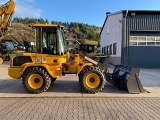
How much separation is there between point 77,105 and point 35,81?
268cm

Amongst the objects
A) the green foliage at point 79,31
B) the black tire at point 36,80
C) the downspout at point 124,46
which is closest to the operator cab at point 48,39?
the black tire at point 36,80

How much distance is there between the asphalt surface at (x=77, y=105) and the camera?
671 cm

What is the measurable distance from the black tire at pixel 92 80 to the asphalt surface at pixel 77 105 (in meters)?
0.29

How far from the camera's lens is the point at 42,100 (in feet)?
28.6

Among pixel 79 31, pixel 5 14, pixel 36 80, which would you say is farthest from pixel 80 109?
pixel 79 31

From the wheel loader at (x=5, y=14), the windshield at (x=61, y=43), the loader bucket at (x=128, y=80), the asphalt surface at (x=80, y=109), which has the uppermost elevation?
the wheel loader at (x=5, y=14)

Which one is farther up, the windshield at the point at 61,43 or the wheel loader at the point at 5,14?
the wheel loader at the point at 5,14

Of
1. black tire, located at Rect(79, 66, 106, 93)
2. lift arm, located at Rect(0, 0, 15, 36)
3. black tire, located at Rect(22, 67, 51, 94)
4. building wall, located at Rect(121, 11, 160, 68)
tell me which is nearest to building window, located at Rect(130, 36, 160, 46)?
building wall, located at Rect(121, 11, 160, 68)

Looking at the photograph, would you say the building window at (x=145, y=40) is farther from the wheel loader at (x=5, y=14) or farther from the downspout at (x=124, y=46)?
the wheel loader at (x=5, y=14)

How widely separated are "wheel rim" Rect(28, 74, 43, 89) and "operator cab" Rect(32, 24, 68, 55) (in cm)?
101

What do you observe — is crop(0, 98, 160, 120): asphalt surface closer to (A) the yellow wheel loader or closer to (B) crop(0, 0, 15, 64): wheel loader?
(A) the yellow wheel loader

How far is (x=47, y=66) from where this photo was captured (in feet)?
33.0

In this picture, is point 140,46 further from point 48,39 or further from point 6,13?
point 48,39

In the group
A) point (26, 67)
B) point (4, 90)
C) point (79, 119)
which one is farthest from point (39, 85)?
point (79, 119)
